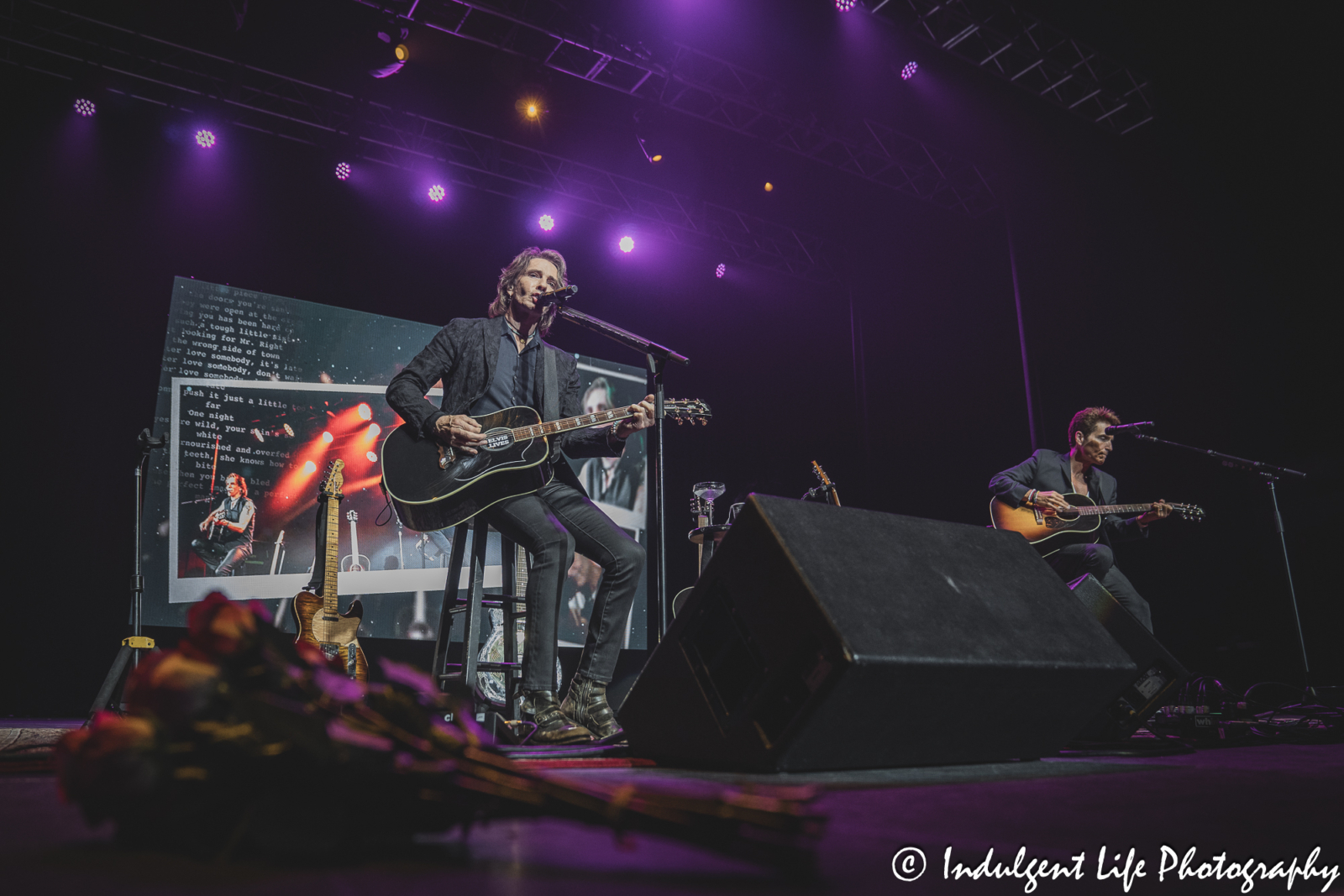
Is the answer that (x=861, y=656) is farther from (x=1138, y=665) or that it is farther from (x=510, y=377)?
(x=510, y=377)

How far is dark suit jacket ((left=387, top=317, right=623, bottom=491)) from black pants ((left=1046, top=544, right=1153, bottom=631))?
3054mm

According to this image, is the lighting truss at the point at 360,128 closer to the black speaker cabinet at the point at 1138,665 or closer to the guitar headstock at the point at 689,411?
the guitar headstock at the point at 689,411

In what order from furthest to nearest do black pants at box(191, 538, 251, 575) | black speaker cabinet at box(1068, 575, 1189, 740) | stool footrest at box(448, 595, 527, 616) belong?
black pants at box(191, 538, 251, 575) → stool footrest at box(448, 595, 527, 616) → black speaker cabinet at box(1068, 575, 1189, 740)

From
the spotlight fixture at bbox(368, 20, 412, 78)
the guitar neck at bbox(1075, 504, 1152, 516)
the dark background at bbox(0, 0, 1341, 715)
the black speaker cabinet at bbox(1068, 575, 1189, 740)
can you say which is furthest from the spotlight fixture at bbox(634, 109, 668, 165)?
the black speaker cabinet at bbox(1068, 575, 1189, 740)

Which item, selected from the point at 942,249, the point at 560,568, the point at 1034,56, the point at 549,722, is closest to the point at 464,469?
the point at 560,568

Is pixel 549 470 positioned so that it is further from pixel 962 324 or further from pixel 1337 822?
pixel 962 324

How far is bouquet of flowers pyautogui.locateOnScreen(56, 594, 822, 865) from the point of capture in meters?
0.76

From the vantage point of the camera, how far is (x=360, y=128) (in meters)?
6.84

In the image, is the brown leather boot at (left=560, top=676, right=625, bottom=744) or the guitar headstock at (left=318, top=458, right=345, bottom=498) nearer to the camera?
the brown leather boot at (left=560, top=676, right=625, bottom=744)

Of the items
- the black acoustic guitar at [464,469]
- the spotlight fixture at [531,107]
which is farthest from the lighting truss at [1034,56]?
the black acoustic guitar at [464,469]

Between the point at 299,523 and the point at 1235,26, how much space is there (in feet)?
25.3

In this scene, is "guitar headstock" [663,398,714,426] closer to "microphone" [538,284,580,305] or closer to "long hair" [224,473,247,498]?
"microphone" [538,284,580,305]

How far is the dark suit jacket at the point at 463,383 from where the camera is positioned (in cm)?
316

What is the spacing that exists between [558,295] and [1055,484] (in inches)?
151
